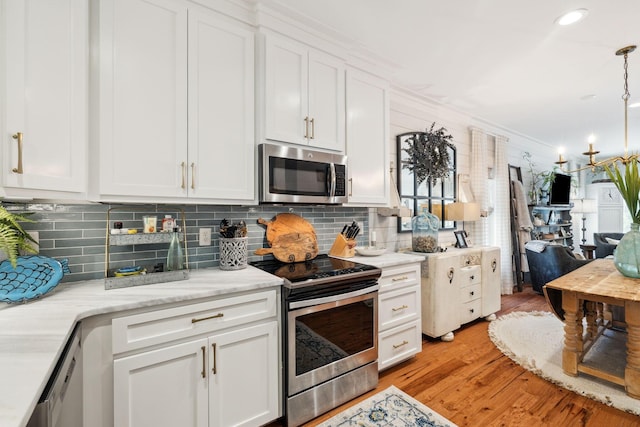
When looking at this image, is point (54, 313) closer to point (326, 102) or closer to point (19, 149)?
point (19, 149)

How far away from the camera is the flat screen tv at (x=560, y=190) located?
6.03m

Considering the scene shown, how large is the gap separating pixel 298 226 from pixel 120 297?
4.58 ft

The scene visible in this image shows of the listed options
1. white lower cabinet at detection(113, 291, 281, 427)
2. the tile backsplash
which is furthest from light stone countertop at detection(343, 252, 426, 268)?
white lower cabinet at detection(113, 291, 281, 427)

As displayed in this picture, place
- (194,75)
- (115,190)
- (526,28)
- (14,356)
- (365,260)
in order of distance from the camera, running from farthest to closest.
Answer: (365,260)
(526,28)
(194,75)
(115,190)
(14,356)

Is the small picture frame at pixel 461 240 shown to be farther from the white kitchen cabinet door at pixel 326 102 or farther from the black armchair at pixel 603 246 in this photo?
the black armchair at pixel 603 246

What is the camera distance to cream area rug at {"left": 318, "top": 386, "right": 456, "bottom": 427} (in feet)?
6.15

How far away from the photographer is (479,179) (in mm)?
4363

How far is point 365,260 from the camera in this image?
2.52 metres

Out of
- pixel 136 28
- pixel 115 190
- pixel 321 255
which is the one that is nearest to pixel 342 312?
pixel 321 255

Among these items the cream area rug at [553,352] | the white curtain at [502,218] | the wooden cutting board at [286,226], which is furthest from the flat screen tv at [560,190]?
the wooden cutting board at [286,226]

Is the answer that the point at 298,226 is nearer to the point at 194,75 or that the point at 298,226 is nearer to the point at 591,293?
the point at 194,75

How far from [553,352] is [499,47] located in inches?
112

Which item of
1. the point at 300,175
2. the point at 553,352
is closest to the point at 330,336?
the point at 300,175

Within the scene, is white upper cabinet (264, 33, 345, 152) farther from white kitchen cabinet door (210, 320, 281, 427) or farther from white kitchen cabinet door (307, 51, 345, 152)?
white kitchen cabinet door (210, 320, 281, 427)
